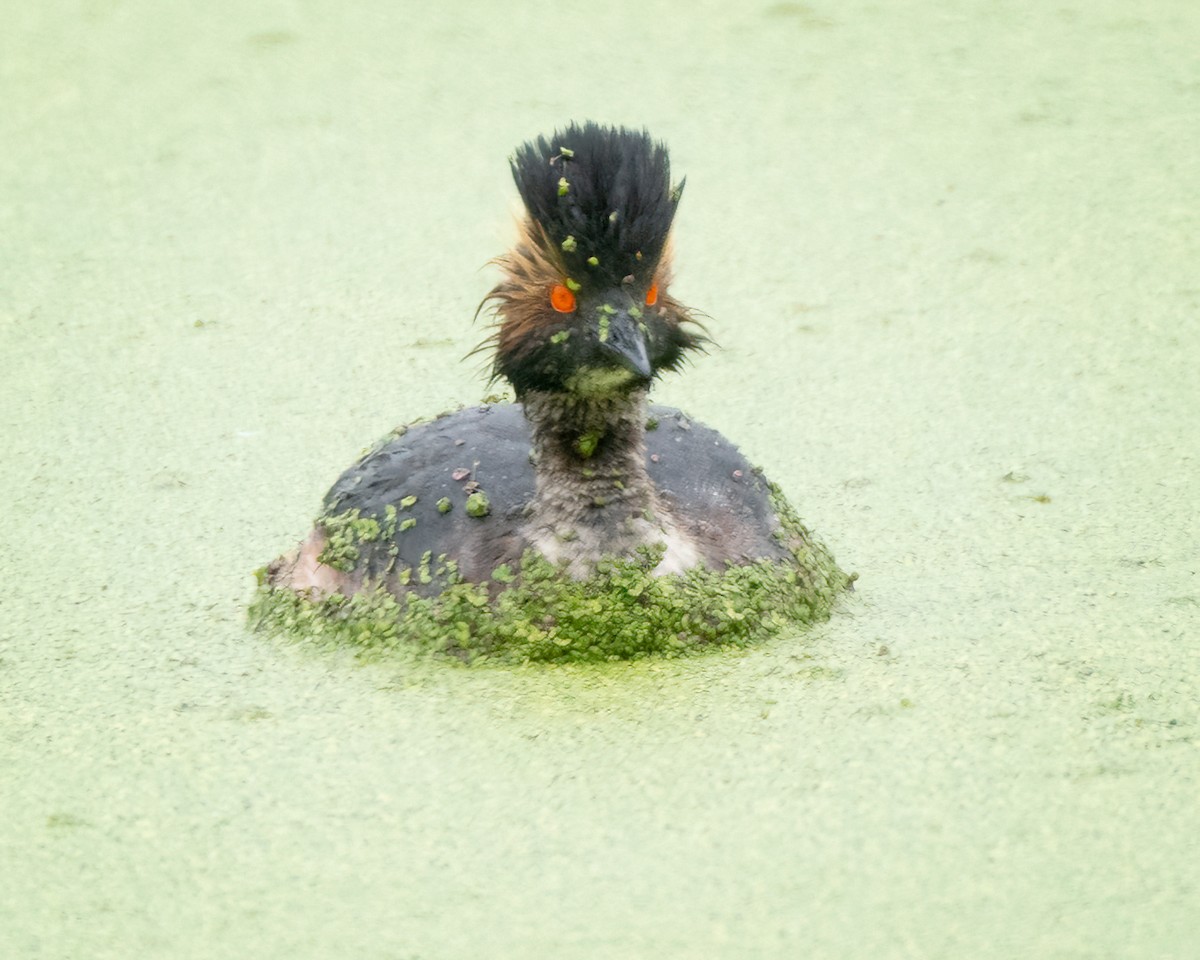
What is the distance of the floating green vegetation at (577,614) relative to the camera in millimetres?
3283

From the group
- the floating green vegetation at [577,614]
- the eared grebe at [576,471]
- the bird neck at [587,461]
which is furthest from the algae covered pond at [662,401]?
the bird neck at [587,461]

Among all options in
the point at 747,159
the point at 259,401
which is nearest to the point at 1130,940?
the point at 259,401

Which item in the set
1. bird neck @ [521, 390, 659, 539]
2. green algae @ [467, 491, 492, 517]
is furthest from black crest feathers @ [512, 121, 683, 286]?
green algae @ [467, 491, 492, 517]

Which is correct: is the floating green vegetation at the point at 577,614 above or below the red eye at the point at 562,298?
below

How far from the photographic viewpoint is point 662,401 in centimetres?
452

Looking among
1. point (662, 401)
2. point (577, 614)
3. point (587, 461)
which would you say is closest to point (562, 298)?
point (587, 461)

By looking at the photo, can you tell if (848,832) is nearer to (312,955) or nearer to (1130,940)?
(1130,940)

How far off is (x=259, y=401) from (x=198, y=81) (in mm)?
2090

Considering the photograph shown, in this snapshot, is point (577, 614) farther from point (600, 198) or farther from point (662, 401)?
point (662, 401)

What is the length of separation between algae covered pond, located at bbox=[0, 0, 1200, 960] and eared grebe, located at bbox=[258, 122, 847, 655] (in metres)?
0.16

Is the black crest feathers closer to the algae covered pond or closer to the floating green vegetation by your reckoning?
the algae covered pond

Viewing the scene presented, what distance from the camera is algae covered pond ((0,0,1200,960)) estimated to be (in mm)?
2623

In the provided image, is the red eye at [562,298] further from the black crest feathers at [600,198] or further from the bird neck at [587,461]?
the bird neck at [587,461]

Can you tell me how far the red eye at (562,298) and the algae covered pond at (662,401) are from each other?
0.28 meters
